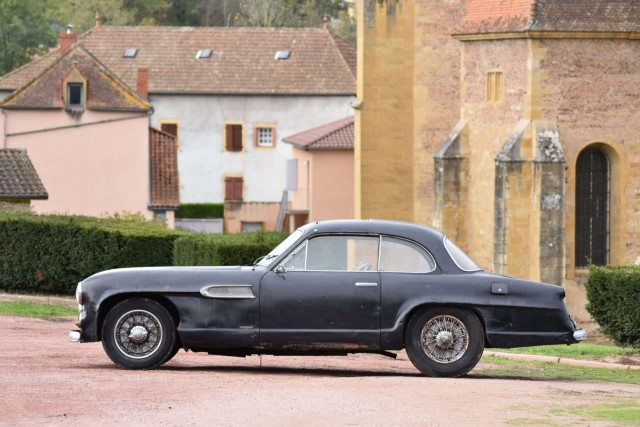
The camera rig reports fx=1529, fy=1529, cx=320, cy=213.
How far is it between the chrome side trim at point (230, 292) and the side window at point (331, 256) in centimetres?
42

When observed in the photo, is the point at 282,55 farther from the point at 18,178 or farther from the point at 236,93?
the point at 18,178

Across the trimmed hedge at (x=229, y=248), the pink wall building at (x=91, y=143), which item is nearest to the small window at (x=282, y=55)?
the pink wall building at (x=91, y=143)

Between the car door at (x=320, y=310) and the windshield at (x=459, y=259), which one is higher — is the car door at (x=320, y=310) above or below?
below

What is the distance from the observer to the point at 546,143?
29531mm

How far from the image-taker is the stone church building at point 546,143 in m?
29.5

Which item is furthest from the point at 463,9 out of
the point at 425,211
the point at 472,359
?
the point at 472,359

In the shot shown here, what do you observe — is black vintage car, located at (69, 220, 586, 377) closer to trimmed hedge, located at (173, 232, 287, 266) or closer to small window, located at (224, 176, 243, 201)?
trimmed hedge, located at (173, 232, 287, 266)

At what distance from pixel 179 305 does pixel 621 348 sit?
7140 millimetres

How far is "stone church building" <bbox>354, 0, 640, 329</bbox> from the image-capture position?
2955cm

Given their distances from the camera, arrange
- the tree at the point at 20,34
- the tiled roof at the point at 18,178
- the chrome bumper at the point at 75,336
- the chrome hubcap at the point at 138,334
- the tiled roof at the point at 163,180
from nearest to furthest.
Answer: the chrome hubcap at the point at 138,334 < the chrome bumper at the point at 75,336 < the tiled roof at the point at 18,178 < the tiled roof at the point at 163,180 < the tree at the point at 20,34

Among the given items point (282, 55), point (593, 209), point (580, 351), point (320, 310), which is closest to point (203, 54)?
point (282, 55)

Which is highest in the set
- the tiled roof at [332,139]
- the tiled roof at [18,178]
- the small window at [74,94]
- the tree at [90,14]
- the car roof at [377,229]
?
the tree at [90,14]

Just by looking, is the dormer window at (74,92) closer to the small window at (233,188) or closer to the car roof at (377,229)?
the small window at (233,188)

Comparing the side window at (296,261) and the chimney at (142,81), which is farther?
the chimney at (142,81)
